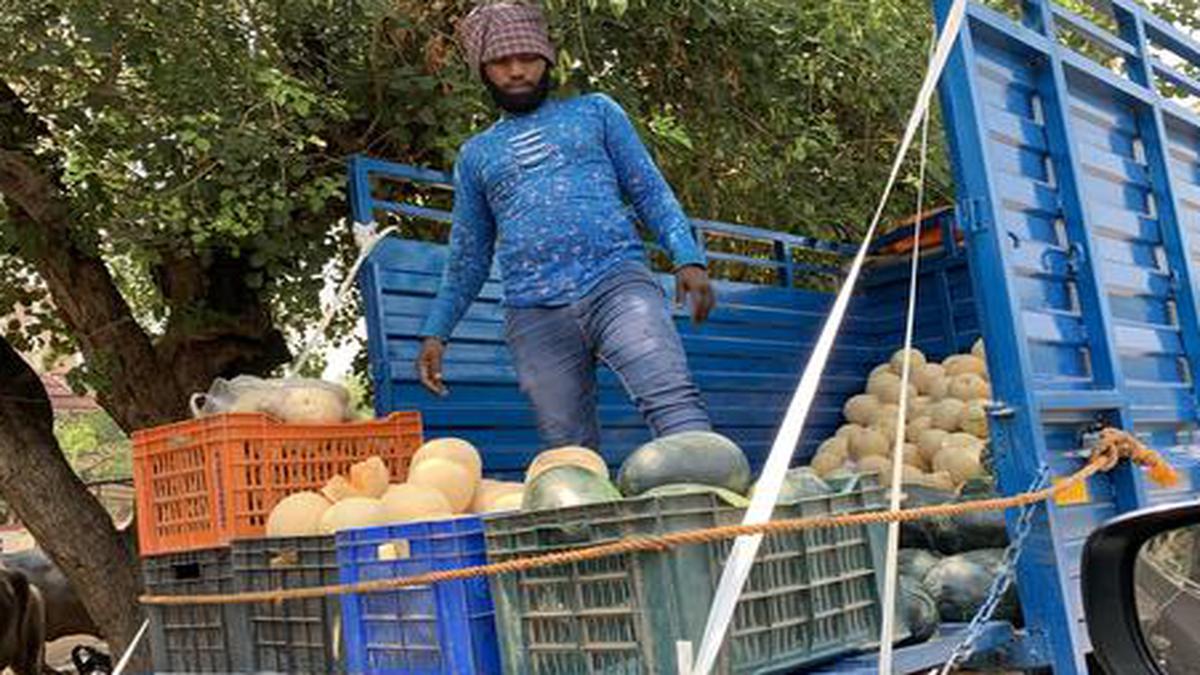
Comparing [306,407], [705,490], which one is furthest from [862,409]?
[705,490]

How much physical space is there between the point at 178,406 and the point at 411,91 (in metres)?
1.88

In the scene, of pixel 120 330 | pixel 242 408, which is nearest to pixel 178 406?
pixel 120 330

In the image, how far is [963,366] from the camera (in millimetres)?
6344

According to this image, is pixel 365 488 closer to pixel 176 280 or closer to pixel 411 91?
pixel 411 91

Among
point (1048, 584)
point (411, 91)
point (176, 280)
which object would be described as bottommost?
point (1048, 584)

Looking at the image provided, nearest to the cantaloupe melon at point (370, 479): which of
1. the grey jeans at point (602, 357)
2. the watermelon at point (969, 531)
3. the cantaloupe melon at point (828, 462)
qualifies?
the grey jeans at point (602, 357)

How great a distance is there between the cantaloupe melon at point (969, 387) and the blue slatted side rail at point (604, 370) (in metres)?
0.80

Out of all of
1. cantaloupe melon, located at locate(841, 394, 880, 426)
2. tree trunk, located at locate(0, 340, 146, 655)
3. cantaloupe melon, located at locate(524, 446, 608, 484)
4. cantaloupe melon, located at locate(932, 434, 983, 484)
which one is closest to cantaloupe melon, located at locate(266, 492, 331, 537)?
cantaloupe melon, located at locate(524, 446, 608, 484)

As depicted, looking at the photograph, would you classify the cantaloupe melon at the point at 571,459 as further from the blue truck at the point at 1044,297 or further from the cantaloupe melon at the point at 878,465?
the cantaloupe melon at the point at 878,465

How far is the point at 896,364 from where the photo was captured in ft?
22.7

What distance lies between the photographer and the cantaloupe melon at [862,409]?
6.65 m

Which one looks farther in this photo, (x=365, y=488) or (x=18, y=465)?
(x=18, y=465)

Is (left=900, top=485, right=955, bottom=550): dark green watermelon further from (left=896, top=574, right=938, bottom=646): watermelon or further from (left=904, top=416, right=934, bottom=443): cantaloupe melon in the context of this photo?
(left=904, top=416, right=934, bottom=443): cantaloupe melon

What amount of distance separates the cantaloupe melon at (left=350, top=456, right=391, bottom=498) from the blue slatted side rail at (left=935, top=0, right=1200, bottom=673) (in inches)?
60.1
